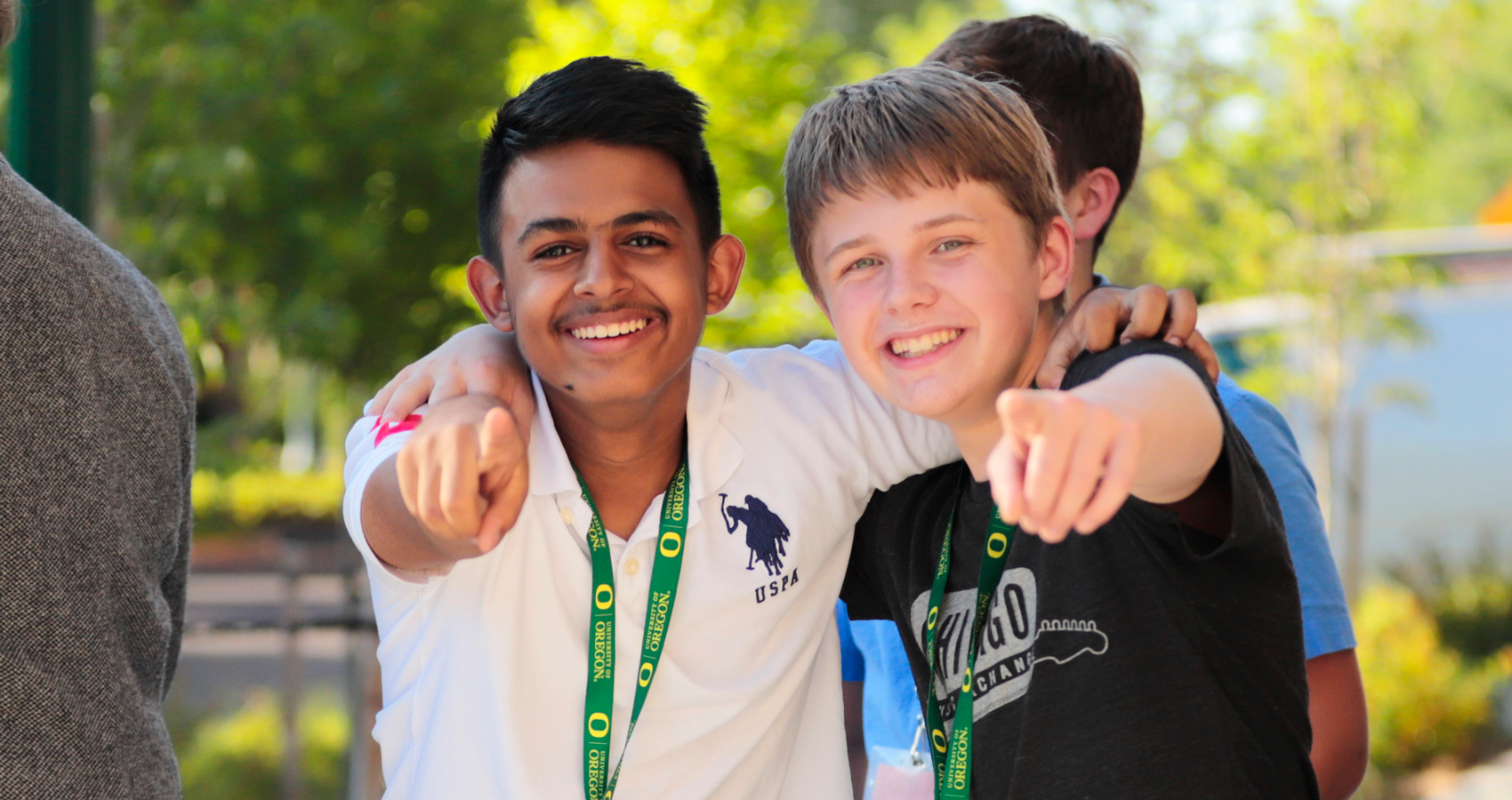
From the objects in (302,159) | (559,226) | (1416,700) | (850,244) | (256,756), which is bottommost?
(1416,700)

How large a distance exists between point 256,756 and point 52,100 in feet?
16.8

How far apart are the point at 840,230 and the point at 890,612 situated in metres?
0.74

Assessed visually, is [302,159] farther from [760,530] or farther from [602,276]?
[760,530]

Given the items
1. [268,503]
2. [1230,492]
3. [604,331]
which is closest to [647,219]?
[604,331]

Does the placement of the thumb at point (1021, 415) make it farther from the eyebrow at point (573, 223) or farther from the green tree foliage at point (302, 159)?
the green tree foliage at point (302, 159)

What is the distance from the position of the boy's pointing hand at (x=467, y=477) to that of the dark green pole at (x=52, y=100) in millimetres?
1747

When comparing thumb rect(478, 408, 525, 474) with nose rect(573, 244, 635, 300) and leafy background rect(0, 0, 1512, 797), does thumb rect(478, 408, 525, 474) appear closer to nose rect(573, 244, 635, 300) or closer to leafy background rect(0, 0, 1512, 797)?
nose rect(573, 244, 635, 300)

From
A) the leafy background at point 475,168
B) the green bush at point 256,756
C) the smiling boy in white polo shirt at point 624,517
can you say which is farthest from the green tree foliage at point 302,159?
the smiling boy in white polo shirt at point 624,517

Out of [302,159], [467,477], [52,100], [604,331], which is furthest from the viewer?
[302,159]

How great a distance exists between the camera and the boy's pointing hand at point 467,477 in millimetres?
1574

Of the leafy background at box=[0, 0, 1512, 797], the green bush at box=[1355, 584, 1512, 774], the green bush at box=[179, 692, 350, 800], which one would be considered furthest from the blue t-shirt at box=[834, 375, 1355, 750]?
the green bush at box=[1355, 584, 1512, 774]

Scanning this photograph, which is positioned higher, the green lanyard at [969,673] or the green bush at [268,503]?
the green bush at [268,503]

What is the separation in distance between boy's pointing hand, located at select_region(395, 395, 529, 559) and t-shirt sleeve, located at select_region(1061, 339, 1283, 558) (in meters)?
0.81

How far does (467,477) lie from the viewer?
5.18 feet
